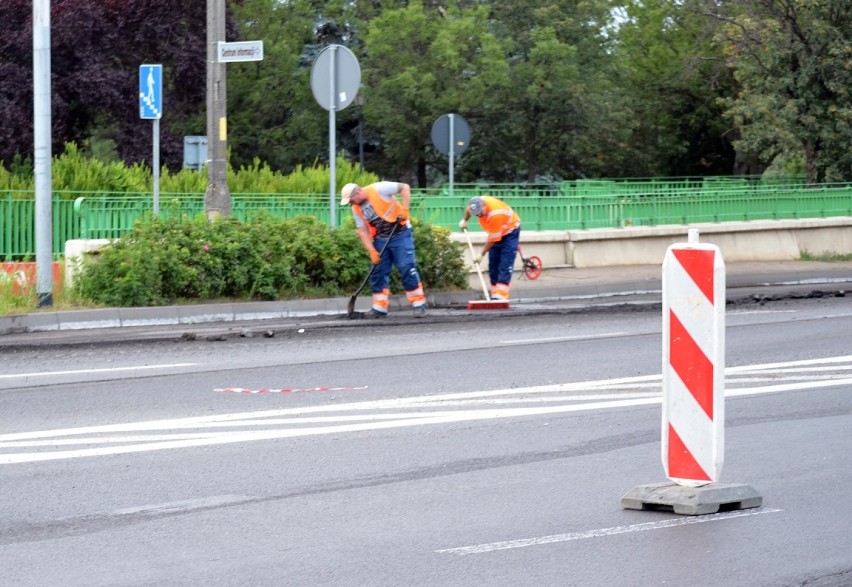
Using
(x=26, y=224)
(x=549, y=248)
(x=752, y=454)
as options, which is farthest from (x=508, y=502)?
(x=549, y=248)

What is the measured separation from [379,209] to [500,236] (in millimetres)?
2110

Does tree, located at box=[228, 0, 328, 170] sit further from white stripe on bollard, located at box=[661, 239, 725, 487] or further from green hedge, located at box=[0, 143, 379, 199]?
white stripe on bollard, located at box=[661, 239, 725, 487]

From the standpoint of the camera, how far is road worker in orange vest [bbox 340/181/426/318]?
16078 mm

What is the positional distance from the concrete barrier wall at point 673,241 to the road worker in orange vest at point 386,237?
4066 mm

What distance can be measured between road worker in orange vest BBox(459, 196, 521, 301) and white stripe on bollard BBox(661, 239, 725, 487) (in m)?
10.8

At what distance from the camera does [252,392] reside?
9.88m

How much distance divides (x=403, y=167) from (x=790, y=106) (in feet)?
48.9

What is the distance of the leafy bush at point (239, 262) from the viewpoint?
1595 cm

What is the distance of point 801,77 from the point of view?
107 ft

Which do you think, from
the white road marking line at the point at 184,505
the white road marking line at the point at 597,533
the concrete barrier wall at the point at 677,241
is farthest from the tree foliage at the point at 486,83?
the white road marking line at the point at 597,533

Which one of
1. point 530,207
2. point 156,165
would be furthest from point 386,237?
point 530,207

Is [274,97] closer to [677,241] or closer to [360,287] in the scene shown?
[677,241]

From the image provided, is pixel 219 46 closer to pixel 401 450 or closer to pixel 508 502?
pixel 401 450

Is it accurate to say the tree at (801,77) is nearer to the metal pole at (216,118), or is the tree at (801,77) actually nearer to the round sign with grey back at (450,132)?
the round sign with grey back at (450,132)
